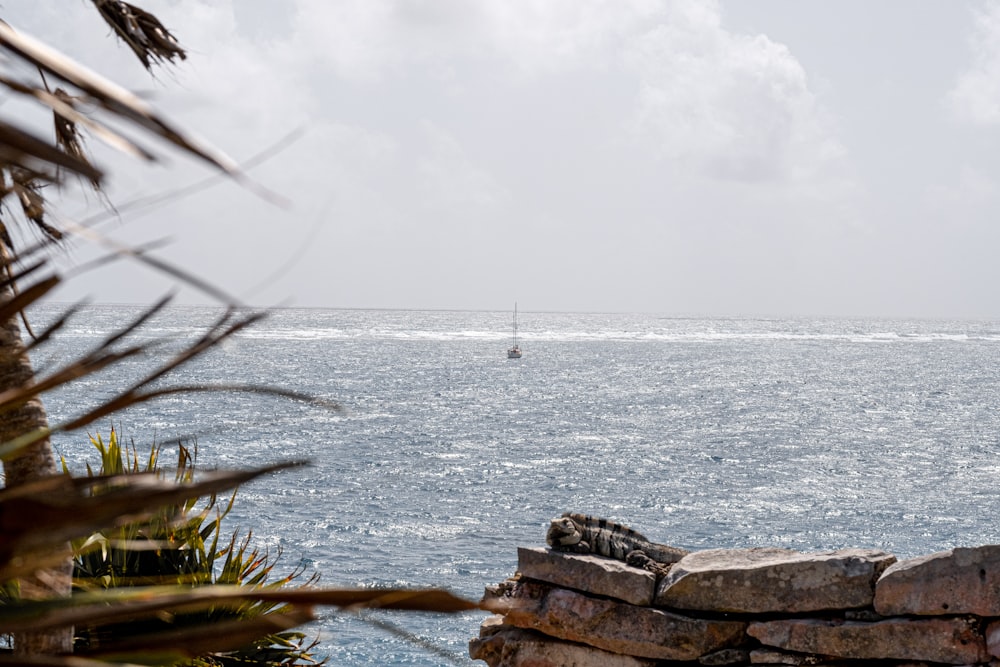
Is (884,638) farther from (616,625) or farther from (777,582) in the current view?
(616,625)

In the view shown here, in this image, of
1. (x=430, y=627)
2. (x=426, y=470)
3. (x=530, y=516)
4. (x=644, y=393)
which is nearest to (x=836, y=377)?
(x=644, y=393)

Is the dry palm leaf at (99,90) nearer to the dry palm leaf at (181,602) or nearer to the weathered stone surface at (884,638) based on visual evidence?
the dry palm leaf at (181,602)

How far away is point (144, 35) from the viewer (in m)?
3.66

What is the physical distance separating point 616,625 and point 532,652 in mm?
729

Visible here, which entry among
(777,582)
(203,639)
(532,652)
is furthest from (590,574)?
(203,639)

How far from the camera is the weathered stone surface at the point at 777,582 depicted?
6762 millimetres

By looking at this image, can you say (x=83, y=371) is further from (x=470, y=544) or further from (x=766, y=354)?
(x=766, y=354)

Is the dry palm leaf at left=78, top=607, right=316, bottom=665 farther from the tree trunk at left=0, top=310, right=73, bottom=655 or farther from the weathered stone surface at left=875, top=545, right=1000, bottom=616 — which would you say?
the weathered stone surface at left=875, top=545, right=1000, bottom=616

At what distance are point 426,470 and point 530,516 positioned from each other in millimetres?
11390

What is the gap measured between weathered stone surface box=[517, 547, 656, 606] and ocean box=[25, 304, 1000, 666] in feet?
8.67

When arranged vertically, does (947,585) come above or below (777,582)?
above

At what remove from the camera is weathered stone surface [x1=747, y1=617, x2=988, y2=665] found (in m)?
6.40

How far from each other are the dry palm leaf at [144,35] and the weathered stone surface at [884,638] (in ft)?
17.4

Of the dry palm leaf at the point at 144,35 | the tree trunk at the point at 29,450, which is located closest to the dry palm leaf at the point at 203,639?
the tree trunk at the point at 29,450
